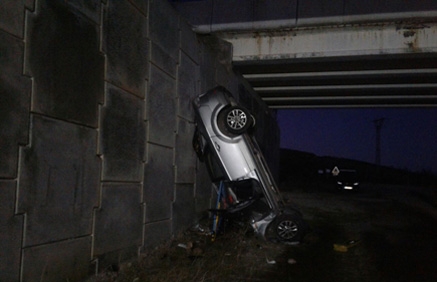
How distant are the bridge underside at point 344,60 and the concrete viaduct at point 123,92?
0.03 m

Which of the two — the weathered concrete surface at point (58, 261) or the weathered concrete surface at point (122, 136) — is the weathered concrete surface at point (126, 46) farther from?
the weathered concrete surface at point (58, 261)

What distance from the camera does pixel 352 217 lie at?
461 inches

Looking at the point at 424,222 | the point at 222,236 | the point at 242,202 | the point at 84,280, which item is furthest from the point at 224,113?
the point at 424,222

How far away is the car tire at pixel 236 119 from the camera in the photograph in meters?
8.16

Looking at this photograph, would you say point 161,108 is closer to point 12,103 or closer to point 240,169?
point 240,169

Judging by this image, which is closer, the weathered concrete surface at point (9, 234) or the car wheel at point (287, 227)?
the weathered concrete surface at point (9, 234)

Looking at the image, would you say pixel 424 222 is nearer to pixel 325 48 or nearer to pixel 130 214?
pixel 325 48

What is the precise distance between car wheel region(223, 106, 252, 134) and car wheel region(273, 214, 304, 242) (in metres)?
1.77

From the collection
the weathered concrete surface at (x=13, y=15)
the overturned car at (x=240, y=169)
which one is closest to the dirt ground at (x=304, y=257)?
the overturned car at (x=240, y=169)

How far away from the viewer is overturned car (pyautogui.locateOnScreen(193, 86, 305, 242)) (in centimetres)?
796

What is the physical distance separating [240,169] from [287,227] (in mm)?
1349

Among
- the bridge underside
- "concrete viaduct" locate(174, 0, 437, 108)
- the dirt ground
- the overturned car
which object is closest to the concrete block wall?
the dirt ground

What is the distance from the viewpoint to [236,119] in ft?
27.0

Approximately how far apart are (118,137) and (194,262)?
7.20 ft
